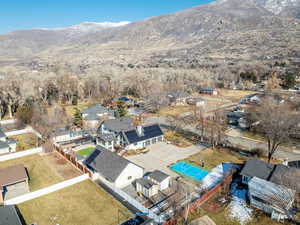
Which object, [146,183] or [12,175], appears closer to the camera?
[146,183]

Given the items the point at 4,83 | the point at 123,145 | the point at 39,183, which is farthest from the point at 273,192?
the point at 4,83

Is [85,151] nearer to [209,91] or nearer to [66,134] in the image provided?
[66,134]

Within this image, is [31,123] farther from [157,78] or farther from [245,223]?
[157,78]

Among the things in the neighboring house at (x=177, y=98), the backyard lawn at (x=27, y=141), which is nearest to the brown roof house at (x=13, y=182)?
the backyard lawn at (x=27, y=141)

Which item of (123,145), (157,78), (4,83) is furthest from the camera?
(157,78)

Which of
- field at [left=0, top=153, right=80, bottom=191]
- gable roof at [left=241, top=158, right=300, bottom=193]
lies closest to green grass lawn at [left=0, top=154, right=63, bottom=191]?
field at [left=0, top=153, right=80, bottom=191]

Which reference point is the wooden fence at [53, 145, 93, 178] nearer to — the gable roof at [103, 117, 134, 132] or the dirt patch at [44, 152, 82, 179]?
the dirt patch at [44, 152, 82, 179]

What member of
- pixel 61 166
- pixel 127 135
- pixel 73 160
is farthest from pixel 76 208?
pixel 127 135
